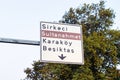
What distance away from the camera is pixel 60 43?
636 inches

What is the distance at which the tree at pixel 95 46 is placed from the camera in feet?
143

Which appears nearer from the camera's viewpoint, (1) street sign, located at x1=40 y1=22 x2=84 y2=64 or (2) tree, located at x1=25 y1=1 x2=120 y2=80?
(1) street sign, located at x1=40 y1=22 x2=84 y2=64

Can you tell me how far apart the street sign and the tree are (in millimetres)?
26570

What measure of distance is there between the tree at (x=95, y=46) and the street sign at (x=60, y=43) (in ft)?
87.2

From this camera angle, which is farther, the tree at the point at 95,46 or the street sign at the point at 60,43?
the tree at the point at 95,46

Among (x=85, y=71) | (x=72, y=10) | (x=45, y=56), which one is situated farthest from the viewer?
(x=72, y=10)

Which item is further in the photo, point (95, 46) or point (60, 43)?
point (95, 46)

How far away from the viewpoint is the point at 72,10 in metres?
46.1

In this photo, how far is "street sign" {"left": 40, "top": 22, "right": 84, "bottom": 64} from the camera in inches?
631

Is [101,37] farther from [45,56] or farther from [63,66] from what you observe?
[45,56]

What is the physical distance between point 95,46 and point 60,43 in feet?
92.2

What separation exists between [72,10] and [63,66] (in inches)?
248

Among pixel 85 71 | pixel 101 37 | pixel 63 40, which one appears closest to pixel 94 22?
pixel 101 37

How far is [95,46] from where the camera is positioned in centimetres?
4400
